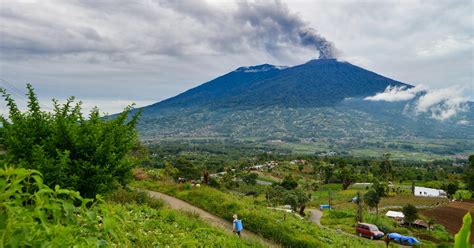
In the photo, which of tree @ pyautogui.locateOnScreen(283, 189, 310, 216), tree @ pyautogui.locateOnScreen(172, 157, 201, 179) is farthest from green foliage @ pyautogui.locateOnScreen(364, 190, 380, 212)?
tree @ pyautogui.locateOnScreen(172, 157, 201, 179)

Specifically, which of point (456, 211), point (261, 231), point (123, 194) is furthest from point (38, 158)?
point (456, 211)

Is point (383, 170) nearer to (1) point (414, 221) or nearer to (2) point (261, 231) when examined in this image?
A: (1) point (414, 221)

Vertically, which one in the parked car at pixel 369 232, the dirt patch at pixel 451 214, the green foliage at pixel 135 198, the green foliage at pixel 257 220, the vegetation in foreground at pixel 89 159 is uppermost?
the vegetation in foreground at pixel 89 159

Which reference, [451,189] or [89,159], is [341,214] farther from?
[89,159]

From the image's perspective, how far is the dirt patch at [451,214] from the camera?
42.8 meters

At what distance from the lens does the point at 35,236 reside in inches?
49.8

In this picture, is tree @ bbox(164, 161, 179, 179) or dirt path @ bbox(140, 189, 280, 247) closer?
dirt path @ bbox(140, 189, 280, 247)

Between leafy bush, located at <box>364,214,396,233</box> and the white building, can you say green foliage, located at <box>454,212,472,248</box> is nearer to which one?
leafy bush, located at <box>364,214,396,233</box>

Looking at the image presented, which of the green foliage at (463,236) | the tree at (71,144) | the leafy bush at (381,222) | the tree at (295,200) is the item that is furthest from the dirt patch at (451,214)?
the green foliage at (463,236)

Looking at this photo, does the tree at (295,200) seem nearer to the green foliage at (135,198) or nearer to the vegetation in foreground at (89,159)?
the green foliage at (135,198)

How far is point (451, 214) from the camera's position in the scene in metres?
49.0

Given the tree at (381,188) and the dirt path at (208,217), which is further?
the tree at (381,188)

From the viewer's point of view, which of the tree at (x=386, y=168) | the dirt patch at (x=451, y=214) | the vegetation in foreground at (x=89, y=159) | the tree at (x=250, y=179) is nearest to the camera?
the vegetation in foreground at (x=89, y=159)

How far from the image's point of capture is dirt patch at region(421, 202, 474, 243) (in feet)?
141
